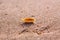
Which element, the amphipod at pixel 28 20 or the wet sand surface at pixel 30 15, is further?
the amphipod at pixel 28 20

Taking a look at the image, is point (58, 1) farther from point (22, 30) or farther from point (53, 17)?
point (22, 30)

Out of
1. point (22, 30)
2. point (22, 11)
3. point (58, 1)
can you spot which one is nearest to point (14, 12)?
point (22, 11)

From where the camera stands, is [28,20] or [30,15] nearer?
[28,20]

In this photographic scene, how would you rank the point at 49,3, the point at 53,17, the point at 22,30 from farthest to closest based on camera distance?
1. the point at 49,3
2. the point at 53,17
3. the point at 22,30

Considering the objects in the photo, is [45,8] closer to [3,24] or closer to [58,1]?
[58,1]

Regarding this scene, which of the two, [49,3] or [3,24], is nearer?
[3,24]

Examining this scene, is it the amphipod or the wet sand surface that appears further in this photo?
the amphipod

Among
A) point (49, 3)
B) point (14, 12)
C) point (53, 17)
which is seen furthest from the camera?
point (49, 3)
